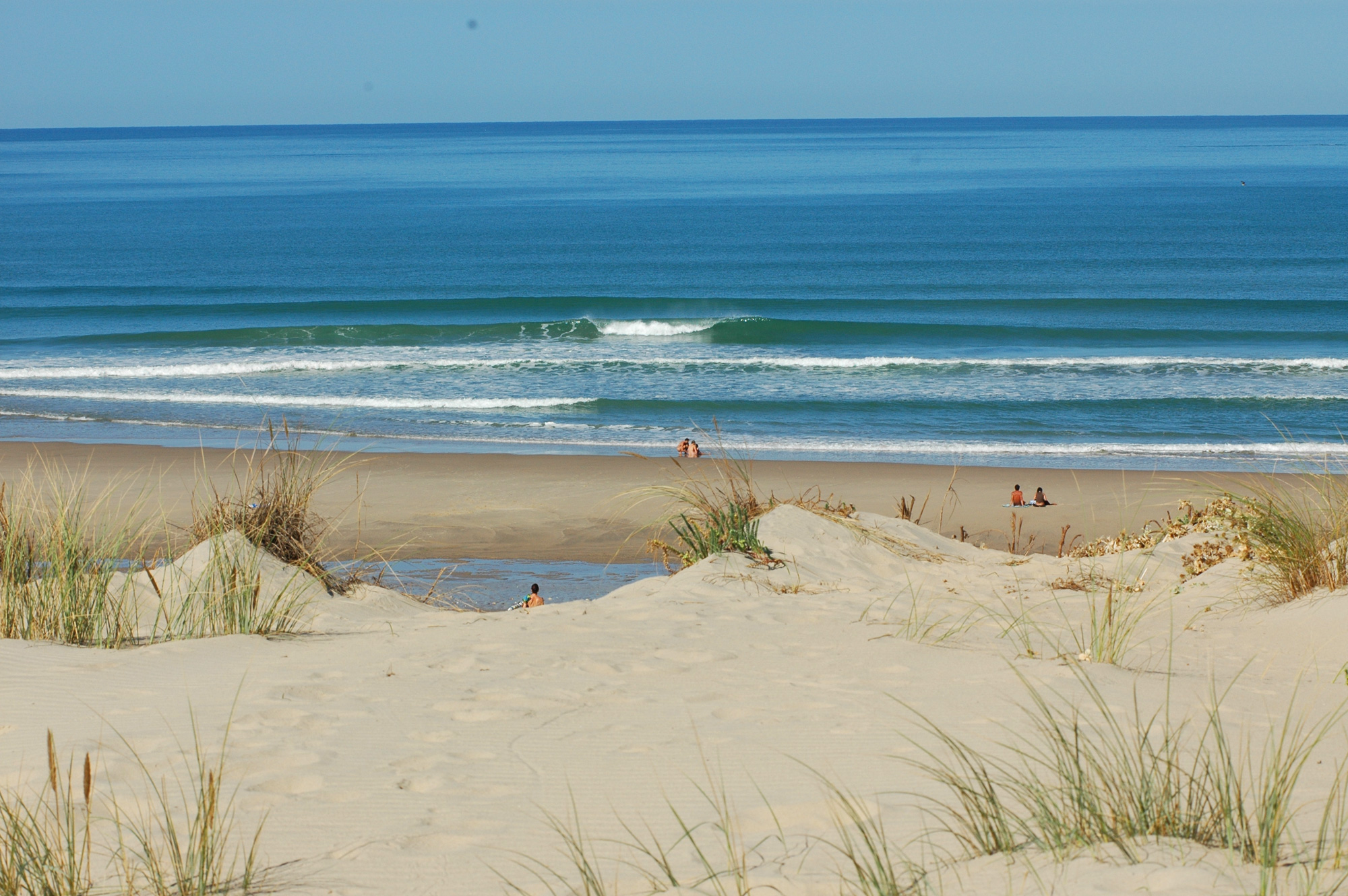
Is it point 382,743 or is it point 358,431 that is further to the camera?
point 358,431

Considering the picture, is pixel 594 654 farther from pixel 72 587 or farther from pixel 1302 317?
pixel 1302 317

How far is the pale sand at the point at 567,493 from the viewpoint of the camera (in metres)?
12.8

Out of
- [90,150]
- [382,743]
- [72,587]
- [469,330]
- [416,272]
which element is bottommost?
[382,743]

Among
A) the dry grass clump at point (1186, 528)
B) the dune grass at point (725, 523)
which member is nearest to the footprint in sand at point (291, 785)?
the dune grass at point (725, 523)

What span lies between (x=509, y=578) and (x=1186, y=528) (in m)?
6.34

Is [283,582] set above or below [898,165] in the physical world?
below

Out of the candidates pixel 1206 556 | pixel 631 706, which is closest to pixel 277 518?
pixel 631 706

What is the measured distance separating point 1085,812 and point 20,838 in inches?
114

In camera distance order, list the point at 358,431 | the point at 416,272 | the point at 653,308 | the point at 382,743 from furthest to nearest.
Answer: the point at 416,272, the point at 653,308, the point at 358,431, the point at 382,743

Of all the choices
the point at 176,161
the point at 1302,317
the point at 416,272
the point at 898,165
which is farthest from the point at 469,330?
the point at 176,161

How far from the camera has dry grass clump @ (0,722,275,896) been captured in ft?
9.38

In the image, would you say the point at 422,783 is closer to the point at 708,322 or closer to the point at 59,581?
the point at 59,581

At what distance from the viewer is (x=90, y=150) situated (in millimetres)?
157000

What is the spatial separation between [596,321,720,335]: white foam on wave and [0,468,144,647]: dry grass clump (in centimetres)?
2352
